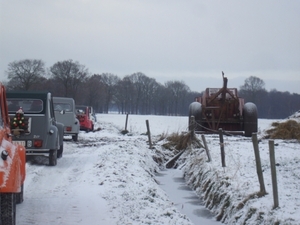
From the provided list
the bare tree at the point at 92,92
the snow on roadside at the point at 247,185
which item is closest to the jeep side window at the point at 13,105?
the snow on roadside at the point at 247,185

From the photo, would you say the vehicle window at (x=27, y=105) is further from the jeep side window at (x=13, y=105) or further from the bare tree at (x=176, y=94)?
the bare tree at (x=176, y=94)

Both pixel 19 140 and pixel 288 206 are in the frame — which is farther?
pixel 19 140

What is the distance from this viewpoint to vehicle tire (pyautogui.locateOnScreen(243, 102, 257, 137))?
21.2 m

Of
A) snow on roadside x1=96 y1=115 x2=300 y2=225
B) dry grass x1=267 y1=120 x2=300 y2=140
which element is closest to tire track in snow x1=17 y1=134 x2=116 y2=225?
snow on roadside x1=96 y1=115 x2=300 y2=225

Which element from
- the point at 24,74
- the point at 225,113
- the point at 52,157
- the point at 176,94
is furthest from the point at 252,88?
the point at 176,94

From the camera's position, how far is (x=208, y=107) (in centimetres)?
Result: 2175

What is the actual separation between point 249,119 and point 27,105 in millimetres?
11579

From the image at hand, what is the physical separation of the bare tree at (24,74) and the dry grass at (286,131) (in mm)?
43843

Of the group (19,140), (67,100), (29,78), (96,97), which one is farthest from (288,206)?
(96,97)

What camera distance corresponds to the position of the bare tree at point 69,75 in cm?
7444

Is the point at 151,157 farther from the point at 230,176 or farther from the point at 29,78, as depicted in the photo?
the point at 29,78

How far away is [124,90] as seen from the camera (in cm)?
12019

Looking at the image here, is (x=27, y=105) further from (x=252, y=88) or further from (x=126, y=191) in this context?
(x=252, y=88)

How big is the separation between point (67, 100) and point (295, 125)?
10.8 metres
